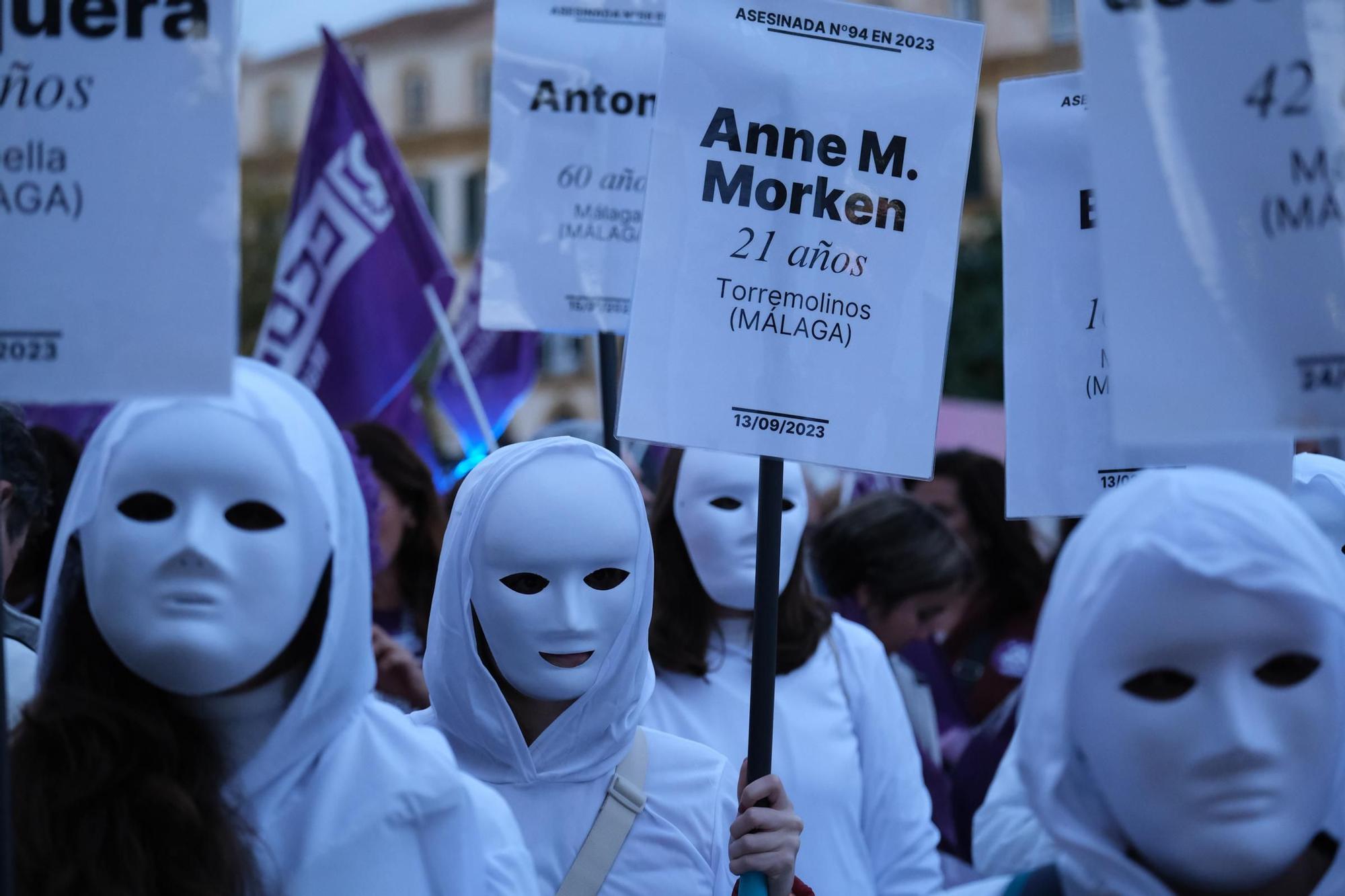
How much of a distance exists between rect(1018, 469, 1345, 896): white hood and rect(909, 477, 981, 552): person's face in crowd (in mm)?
4129

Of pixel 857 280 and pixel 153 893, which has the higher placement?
pixel 857 280

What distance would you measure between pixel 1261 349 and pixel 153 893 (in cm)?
170

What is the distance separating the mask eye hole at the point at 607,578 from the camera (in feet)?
10.9

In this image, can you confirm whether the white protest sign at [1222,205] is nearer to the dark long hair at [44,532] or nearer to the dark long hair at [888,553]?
the dark long hair at [44,532]

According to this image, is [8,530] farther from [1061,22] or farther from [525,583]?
[1061,22]

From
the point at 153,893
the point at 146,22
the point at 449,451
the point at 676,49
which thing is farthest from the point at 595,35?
the point at 449,451

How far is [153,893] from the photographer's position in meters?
2.30

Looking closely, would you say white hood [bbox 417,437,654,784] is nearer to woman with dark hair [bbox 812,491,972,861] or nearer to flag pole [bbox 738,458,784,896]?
flag pole [bbox 738,458,784,896]

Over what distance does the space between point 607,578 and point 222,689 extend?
112cm

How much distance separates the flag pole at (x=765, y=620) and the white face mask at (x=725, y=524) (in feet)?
3.86

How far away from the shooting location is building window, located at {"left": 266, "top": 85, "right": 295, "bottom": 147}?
167 ft

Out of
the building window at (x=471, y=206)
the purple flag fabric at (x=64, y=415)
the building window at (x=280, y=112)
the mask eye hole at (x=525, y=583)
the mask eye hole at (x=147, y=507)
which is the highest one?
the building window at (x=280, y=112)

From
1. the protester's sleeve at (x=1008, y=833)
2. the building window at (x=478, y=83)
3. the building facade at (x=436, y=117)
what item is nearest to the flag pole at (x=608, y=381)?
the protester's sleeve at (x=1008, y=833)

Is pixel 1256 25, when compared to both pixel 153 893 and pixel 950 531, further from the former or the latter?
pixel 950 531
